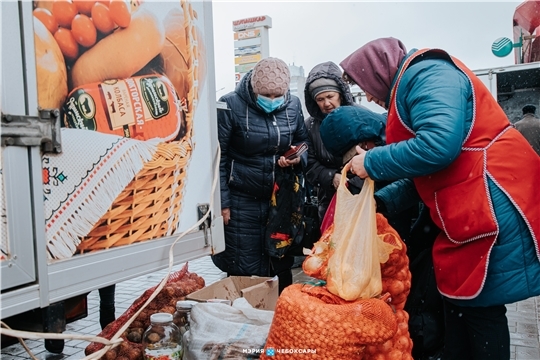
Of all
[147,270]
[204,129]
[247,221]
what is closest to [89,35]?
[204,129]

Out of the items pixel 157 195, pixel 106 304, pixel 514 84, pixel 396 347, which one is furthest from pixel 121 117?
pixel 514 84

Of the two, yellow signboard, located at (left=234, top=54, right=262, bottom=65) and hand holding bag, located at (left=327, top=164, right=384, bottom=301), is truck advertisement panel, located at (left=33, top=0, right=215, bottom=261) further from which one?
yellow signboard, located at (left=234, top=54, right=262, bottom=65)

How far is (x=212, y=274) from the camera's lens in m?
5.83

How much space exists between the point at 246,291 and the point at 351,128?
3.58 feet

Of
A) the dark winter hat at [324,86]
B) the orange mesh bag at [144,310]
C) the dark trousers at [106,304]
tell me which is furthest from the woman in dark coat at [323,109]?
the dark trousers at [106,304]

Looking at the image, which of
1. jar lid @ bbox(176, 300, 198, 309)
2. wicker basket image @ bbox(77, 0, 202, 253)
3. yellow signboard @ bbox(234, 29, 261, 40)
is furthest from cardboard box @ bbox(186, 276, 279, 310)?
yellow signboard @ bbox(234, 29, 261, 40)

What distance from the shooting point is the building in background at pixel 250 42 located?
12859 millimetres

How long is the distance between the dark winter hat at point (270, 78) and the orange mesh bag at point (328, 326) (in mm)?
1706

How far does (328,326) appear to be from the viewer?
176cm

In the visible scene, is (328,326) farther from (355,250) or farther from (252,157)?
(252,157)

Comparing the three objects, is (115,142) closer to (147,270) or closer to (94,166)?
(94,166)

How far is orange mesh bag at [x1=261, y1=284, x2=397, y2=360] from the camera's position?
5.75ft

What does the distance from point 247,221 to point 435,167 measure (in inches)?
67.3

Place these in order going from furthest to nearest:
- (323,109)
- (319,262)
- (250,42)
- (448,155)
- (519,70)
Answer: (250,42), (519,70), (323,109), (319,262), (448,155)
